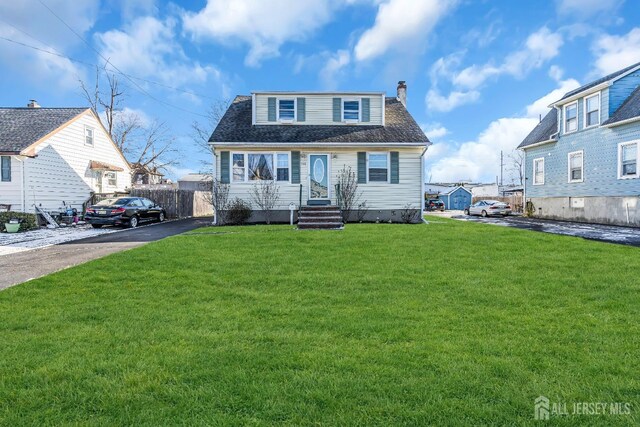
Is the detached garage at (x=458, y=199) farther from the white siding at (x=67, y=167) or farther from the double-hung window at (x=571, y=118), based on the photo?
the white siding at (x=67, y=167)

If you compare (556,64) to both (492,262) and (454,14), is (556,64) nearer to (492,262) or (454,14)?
(454,14)

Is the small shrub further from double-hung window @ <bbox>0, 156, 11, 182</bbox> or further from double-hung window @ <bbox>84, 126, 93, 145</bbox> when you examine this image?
double-hung window @ <bbox>84, 126, 93, 145</bbox>

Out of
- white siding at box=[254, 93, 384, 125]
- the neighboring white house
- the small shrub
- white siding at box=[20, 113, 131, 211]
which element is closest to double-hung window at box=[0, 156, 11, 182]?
the neighboring white house

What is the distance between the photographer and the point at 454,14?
1471 centimetres

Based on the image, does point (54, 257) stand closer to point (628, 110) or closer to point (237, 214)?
point (237, 214)

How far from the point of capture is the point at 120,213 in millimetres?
16453

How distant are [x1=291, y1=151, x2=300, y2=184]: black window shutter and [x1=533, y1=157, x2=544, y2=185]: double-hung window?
1706 centimetres

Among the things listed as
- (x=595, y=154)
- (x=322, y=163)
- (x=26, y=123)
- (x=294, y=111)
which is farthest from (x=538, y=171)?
(x=26, y=123)

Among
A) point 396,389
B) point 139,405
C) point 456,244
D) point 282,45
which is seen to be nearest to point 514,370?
point 396,389

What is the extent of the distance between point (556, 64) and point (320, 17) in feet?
35.0

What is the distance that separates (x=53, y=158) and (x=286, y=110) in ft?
41.5

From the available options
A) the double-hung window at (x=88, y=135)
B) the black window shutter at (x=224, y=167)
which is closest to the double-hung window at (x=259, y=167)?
the black window shutter at (x=224, y=167)

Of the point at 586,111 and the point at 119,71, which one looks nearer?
the point at 586,111

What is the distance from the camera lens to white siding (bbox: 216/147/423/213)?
16781mm
